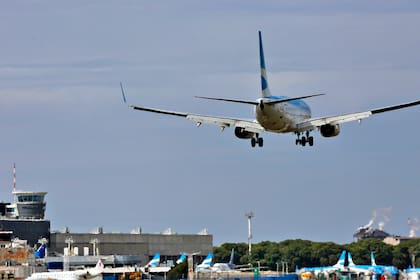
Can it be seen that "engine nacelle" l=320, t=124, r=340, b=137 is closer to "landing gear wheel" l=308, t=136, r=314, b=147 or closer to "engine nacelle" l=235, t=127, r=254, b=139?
"landing gear wheel" l=308, t=136, r=314, b=147

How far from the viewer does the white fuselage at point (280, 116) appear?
463 feet

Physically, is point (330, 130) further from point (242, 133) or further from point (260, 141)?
point (242, 133)

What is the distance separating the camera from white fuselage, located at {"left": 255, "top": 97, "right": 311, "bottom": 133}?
463 feet

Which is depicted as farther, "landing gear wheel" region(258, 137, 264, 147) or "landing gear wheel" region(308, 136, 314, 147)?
"landing gear wheel" region(258, 137, 264, 147)

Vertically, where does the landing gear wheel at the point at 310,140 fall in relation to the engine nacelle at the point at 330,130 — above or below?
below

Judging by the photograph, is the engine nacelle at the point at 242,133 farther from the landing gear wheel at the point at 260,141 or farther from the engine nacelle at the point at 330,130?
the engine nacelle at the point at 330,130

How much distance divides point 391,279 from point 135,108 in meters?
53.7

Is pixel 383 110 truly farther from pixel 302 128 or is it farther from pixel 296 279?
pixel 296 279

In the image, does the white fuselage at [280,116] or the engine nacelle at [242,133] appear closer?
the white fuselage at [280,116]

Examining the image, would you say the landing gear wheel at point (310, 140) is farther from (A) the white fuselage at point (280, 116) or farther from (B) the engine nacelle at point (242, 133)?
(B) the engine nacelle at point (242, 133)

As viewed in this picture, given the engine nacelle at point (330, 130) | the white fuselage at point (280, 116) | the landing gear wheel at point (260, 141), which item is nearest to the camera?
the white fuselage at point (280, 116)

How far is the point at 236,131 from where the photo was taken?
151125mm

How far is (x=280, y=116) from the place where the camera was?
143500 millimetres

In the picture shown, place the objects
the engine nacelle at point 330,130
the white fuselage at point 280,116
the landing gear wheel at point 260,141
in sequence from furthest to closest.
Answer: the landing gear wheel at point 260,141 → the engine nacelle at point 330,130 → the white fuselage at point 280,116
